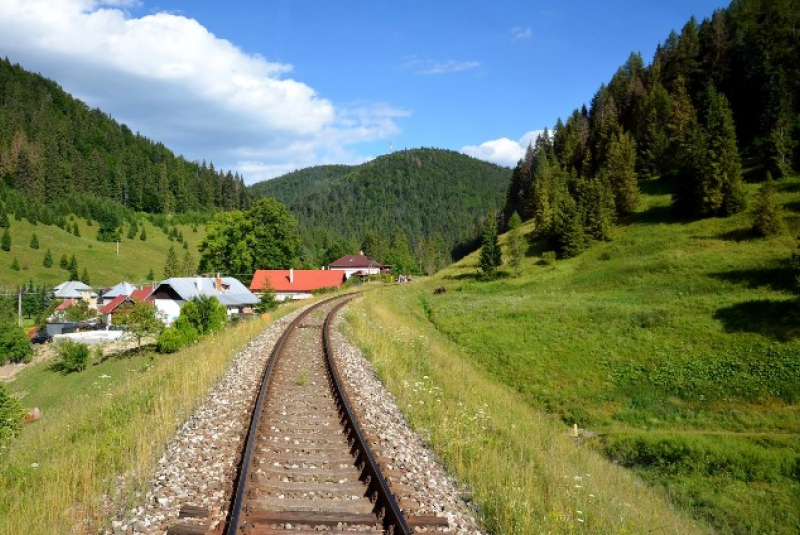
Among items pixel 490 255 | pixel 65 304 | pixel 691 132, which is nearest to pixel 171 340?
pixel 490 255

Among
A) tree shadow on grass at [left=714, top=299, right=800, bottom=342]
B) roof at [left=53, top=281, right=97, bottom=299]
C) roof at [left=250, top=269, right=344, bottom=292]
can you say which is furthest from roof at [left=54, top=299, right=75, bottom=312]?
tree shadow on grass at [left=714, top=299, right=800, bottom=342]

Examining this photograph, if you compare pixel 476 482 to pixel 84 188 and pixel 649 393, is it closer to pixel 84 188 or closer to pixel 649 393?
pixel 649 393

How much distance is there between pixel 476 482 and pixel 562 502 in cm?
116

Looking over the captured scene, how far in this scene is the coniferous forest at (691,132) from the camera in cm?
5816

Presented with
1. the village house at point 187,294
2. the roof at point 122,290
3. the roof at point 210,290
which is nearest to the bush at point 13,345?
the village house at point 187,294

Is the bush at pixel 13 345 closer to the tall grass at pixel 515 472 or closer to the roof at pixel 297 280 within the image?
the roof at pixel 297 280

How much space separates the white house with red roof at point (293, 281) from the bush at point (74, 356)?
28872mm

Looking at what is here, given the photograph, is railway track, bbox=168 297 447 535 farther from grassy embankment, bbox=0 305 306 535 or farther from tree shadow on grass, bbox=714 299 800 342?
tree shadow on grass, bbox=714 299 800 342

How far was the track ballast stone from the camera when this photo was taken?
17.5 ft

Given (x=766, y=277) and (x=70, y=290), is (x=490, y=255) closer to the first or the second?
(x=766, y=277)

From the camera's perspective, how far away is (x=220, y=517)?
206 inches

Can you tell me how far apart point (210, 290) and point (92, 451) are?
59.8 metres

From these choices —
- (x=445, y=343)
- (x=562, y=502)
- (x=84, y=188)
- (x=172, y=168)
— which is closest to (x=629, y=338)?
(x=445, y=343)

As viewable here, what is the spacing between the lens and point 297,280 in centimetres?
7981
